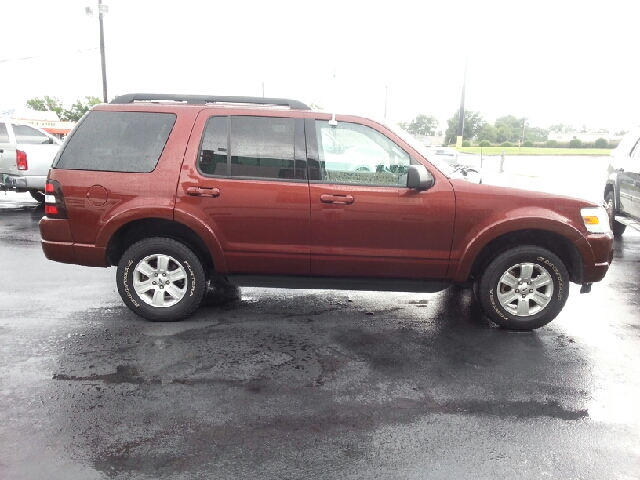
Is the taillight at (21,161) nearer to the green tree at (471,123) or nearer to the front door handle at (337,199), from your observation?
the front door handle at (337,199)

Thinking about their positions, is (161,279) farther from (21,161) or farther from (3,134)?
(3,134)

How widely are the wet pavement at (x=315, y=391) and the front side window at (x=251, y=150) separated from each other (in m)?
1.39

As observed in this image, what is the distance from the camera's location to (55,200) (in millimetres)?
4812

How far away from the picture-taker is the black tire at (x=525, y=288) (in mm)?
4742

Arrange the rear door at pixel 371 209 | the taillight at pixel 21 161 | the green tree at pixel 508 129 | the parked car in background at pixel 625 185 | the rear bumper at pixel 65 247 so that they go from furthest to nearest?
1. the green tree at pixel 508 129
2. the taillight at pixel 21 161
3. the parked car in background at pixel 625 185
4. the rear bumper at pixel 65 247
5. the rear door at pixel 371 209

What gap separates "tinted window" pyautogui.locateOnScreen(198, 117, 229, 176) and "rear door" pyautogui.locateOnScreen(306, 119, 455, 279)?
750 mm

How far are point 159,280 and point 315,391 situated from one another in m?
2.00

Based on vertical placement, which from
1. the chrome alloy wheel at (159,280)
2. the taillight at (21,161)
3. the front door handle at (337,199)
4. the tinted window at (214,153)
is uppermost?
the tinted window at (214,153)

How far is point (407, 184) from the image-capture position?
15.0 ft

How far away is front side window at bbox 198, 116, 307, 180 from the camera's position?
4.74 m

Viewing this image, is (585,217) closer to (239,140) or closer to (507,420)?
(507,420)

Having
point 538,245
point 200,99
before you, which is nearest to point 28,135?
point 200,99

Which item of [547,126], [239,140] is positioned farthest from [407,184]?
[547,126]

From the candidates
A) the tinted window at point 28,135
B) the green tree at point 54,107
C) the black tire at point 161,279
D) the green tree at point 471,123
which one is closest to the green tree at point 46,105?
the green tree at point 54,107
